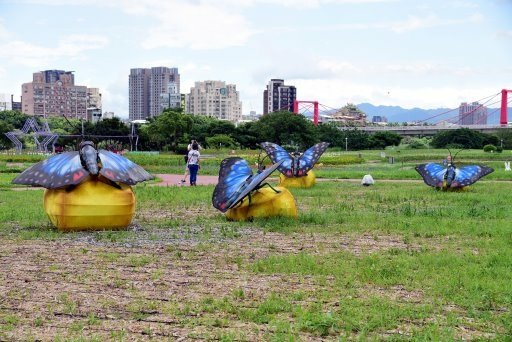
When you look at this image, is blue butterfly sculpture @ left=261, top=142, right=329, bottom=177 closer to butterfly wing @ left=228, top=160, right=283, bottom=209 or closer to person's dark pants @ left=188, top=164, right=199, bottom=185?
person's dark pants @ left=188, top=164, right=199, bottom=185

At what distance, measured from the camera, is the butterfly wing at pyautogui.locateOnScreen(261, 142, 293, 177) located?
20.2 meters

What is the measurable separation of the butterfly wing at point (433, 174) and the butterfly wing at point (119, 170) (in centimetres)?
1042

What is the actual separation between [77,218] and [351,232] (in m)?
4.22

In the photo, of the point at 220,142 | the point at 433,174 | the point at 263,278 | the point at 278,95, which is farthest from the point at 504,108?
the point at 263,278

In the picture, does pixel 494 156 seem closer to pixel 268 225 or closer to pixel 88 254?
pixel 268 225

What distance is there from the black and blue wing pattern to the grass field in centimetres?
617

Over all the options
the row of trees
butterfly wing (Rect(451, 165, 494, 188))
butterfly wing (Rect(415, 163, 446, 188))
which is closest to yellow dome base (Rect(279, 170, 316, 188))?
butterfly wing (Rect(415, 163, 446, 188))

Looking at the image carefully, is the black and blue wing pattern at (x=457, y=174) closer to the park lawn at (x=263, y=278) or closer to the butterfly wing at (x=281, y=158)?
the butterfly wing at (x=281, y=158)

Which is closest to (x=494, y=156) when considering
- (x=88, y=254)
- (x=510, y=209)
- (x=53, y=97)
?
(x=510, y=209)

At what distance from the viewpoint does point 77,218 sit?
32.4 feet

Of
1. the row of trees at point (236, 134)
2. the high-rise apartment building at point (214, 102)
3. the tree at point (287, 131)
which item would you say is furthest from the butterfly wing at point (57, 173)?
the high-rise apartment building at point (214, 102)

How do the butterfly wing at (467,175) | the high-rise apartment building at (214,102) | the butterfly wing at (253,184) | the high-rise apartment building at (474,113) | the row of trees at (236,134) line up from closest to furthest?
the butterfly wing at (253,184) → the butterfly wing at (467,175) → the row of trees at (236,134) → the high-rise apartment building at (474,113) → the high-rise apartment building at (214,102)

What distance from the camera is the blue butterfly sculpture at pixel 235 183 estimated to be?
1095 cm

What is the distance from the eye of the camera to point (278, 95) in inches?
7726
